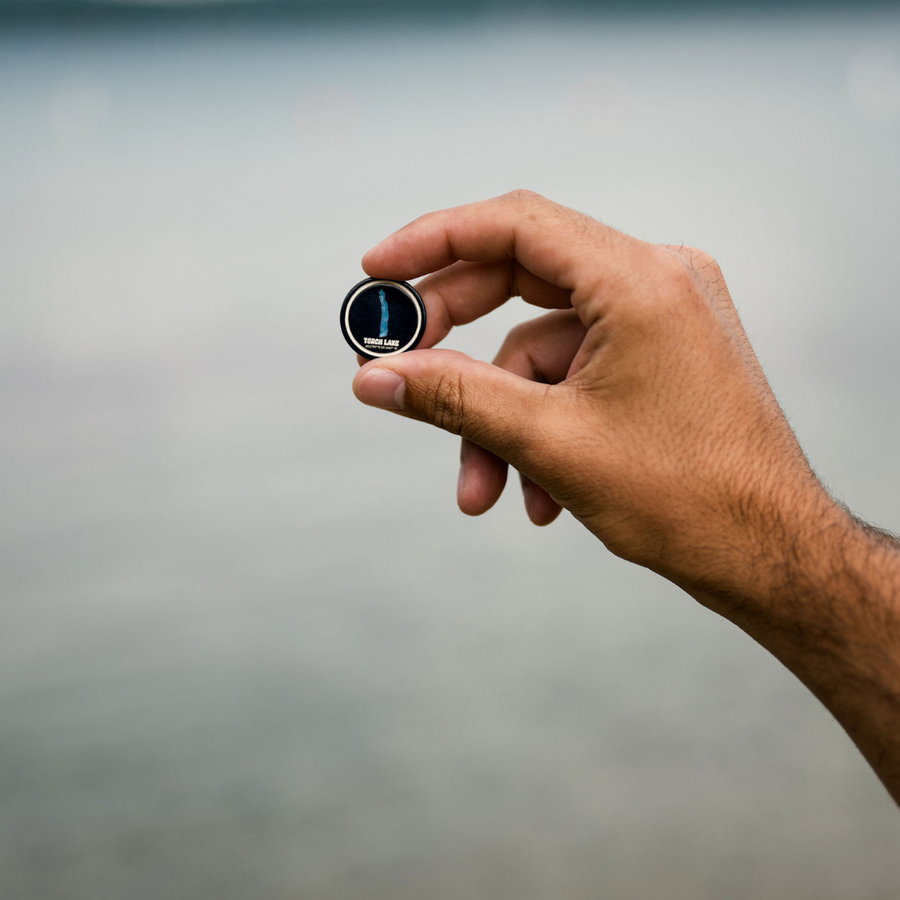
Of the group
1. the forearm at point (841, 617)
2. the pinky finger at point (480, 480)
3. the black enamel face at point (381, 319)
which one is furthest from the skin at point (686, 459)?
the pinky finger at point (480, 480)

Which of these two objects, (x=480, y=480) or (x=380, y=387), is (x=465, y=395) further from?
(x=480, y=480)

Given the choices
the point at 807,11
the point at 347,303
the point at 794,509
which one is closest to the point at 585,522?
the point at 794,509

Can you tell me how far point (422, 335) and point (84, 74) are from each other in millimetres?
2156

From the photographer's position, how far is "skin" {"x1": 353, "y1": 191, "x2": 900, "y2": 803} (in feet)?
4.64

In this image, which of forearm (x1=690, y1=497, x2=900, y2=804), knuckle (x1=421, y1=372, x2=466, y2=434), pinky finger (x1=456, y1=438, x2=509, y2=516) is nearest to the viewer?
forearm (x1=690, y1=497, x2=900, y2=804)

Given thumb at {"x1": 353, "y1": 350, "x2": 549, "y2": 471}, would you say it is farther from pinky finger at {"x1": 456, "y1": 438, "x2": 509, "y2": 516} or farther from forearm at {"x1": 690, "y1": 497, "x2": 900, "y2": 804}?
forearm at {"x1": 690, "y1": 497, "x2": 900, "y2": 804}

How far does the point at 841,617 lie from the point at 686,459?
1.32ft

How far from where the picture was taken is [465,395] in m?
1.49

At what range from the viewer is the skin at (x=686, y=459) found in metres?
1.41

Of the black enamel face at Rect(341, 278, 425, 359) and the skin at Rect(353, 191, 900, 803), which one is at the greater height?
the black enamel face at Rect(341, 278, 425, 359)

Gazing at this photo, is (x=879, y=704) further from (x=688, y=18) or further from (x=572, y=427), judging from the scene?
(x=688, y=18)

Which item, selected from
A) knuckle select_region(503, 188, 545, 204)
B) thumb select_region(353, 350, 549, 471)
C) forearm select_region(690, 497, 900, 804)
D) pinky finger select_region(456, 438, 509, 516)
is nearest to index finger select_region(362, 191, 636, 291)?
knuckle select_region(503, 188, 545, 204)

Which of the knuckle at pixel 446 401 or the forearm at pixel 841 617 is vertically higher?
the knuckle at pixel 446 401

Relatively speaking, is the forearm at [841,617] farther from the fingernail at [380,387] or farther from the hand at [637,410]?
the fingernail at [380,387]
